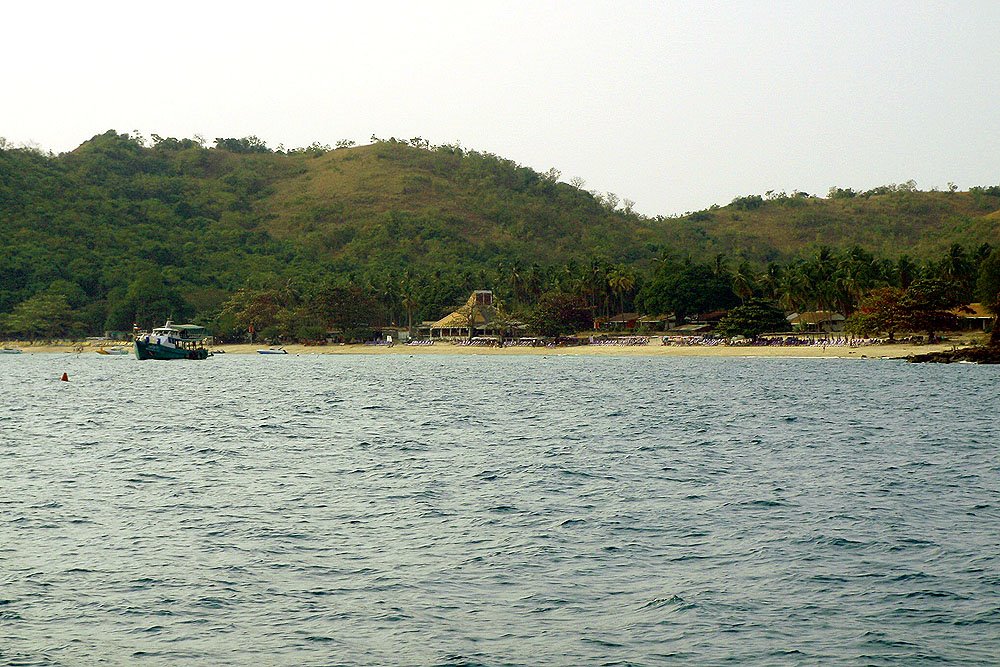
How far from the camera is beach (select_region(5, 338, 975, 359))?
406ft

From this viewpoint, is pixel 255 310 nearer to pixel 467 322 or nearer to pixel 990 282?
pixel 467 322

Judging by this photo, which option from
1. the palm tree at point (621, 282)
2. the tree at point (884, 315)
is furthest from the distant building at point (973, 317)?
the palm tree at point (621, 282)

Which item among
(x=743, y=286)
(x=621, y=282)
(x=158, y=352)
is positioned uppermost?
(x=621, y=282)

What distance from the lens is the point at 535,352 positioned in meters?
164

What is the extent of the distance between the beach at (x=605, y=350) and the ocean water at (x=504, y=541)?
230 ft

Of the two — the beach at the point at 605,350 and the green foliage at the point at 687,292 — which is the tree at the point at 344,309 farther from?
the green foliage at the point at 687,292

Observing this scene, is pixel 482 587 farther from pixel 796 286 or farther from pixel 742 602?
pixel 796 286

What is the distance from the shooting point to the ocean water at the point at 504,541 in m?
16.8

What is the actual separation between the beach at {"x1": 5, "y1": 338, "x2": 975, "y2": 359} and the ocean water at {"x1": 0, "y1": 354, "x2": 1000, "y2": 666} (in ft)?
230

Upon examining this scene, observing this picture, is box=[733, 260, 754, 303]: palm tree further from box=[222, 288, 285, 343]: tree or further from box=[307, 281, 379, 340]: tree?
box=[222, 288, 285, 343]: tree

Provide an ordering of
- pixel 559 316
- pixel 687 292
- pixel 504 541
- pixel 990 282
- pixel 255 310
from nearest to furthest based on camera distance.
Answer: pixel 504 541 < pixel 990 282 < pixel 687 292 < pixel 559 316 < pixel 255 310

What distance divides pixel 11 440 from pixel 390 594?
114ft

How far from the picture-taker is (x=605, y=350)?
15600 cm

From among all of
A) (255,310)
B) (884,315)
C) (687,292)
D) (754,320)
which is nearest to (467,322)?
(255,310)
